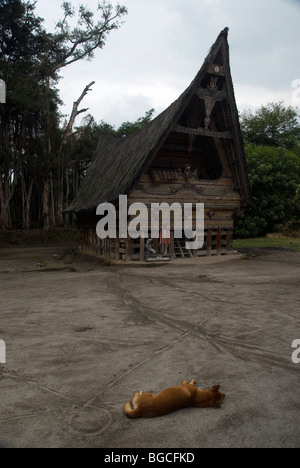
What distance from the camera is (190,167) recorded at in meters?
16.3

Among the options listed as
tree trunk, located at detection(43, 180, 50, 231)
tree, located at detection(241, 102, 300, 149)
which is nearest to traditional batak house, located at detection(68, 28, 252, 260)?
tree trunk, located at detection(43, 180, 50, 231)

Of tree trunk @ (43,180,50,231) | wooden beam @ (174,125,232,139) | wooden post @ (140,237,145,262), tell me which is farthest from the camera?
tree trunk @ (43,180,50,231)

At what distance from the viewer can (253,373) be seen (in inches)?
143

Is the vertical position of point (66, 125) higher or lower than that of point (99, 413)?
higher

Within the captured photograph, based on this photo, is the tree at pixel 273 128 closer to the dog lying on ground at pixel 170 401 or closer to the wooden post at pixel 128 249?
the wooden post at pixel 128 249

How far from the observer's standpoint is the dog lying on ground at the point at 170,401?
279cm

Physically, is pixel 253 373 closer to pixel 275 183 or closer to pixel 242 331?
pixel 242 331

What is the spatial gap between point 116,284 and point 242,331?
16.2ft

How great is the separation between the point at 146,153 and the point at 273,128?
95.9ft

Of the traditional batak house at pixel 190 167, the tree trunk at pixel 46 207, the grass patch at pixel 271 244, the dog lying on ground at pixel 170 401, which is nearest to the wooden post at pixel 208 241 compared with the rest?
the traditional batak house at pixel 190 167

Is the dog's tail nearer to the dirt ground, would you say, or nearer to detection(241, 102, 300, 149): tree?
the dirt ground

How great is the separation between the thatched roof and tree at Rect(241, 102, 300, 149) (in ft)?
73.1

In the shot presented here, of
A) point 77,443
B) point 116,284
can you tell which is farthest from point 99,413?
point 116,284

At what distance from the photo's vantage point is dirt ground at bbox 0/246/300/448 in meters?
2.60
